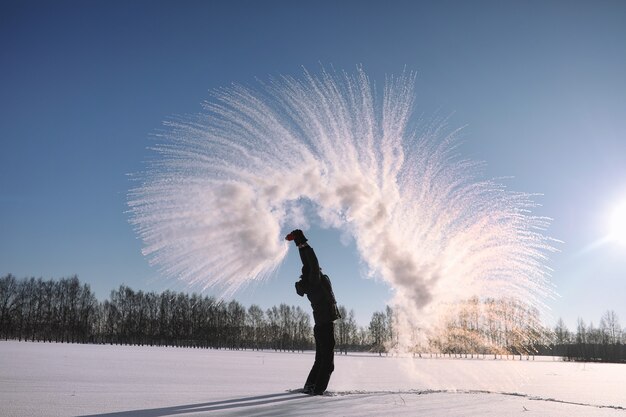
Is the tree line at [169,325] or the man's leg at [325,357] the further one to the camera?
the tree line at [169,325]

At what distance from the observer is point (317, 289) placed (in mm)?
8398

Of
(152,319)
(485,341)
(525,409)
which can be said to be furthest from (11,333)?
(525,409)

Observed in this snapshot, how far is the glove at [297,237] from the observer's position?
858 cm

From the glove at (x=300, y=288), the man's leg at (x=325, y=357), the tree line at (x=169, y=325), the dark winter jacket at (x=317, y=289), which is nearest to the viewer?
the man's leg at (x=325, y=357)

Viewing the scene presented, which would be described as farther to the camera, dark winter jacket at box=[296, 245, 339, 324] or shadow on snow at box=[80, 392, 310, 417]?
dark winter jacket at box=[296, 245, 339, 324]

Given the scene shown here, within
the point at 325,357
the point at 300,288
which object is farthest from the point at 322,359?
the point at 300,288

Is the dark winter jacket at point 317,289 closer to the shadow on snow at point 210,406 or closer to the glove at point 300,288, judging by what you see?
the glove at point 300,288

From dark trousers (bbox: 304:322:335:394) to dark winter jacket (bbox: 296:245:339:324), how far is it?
0.18 metres

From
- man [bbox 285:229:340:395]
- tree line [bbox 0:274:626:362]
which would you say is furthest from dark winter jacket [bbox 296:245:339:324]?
tree line [bbox 0:274:626:362]

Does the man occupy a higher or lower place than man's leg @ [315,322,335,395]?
higher

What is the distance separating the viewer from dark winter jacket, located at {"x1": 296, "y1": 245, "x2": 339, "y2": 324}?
27.2 feet

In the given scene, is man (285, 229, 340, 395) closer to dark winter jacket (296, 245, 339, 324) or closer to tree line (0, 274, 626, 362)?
dark winter jacket (296, 245, 339, 324)

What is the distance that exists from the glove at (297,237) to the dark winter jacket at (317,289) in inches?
5.7

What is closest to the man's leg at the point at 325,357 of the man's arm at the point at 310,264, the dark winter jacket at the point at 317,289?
the dark winter jacket at the point at 317,289
